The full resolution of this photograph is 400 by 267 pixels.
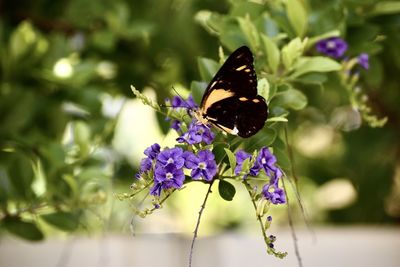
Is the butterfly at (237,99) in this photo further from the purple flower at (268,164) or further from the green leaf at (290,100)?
the green leaf at (290,100)

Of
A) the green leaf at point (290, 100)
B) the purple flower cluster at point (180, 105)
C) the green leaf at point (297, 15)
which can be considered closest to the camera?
the purple flower cluster at point (180, 105)

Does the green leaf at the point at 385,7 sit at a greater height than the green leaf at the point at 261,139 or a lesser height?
greater

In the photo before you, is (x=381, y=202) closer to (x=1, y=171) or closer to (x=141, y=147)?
(x=141, y=147)

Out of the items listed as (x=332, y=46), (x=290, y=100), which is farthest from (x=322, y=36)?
(x=290, y=100)

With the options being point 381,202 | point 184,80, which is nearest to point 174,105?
point 184,80

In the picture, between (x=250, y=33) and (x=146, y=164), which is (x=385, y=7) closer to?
(x=250, y=33)

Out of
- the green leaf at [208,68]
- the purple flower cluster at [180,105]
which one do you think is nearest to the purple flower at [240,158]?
the purple flower cluster at [180,105]

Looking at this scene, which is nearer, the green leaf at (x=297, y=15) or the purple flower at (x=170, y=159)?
the purple flower at (x=170, y=159)
